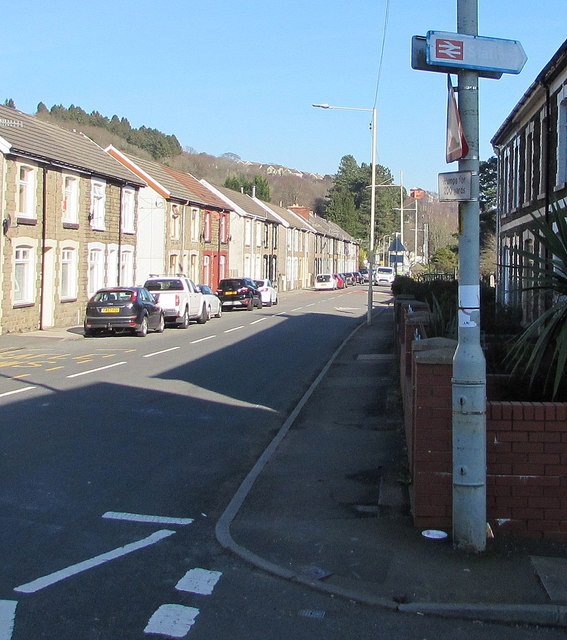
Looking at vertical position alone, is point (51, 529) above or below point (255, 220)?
below

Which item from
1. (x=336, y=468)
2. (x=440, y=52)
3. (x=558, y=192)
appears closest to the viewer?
(x=440, y=52)

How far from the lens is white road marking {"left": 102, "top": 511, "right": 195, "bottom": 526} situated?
6434 millimetres

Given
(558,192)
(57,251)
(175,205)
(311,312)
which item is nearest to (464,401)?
(558,192)

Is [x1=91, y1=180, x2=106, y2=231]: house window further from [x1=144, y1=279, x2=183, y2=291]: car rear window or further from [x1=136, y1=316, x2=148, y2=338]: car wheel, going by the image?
[x1=136, y1=316, x2=148, y2=338]: car wheel

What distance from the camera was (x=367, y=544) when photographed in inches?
229

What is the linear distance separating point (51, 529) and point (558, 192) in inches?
547

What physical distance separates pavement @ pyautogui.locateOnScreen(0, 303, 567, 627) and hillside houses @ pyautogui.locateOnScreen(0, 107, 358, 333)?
1816 cm

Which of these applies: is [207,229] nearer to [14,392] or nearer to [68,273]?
[68,273]

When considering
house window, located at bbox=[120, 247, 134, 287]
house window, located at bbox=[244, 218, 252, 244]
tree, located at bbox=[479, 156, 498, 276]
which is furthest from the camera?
house window, located at bbox=[244, 218, 252, 244]

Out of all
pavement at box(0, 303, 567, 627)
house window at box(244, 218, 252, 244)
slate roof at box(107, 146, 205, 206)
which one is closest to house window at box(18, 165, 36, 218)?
slate roof at box(107, 146, 205, 206)

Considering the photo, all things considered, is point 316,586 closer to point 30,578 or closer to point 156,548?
point 156,548

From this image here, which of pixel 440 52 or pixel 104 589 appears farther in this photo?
pixel 440 52

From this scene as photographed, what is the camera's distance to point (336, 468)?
27.3ft

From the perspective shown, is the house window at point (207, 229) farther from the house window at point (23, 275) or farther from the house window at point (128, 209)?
the house window at point (23, 275)
